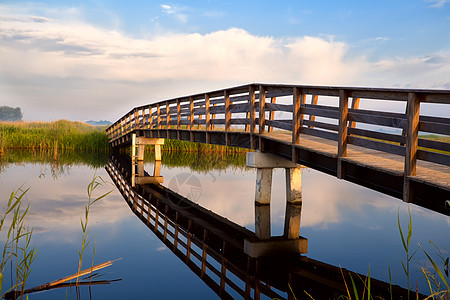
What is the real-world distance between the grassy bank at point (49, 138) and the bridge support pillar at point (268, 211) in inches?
713

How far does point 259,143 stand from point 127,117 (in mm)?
15932

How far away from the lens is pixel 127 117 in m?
24.5

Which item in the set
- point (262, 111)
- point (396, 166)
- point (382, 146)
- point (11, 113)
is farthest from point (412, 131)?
point (11, 113)

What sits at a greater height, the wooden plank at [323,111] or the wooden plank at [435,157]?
the wooden plank at [323,111]

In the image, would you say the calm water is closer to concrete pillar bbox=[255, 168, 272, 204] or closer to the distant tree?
concrete pillar bbox=[255, 168, 272, 204]

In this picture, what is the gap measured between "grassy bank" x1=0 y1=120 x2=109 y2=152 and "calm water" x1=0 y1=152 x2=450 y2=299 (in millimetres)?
9582

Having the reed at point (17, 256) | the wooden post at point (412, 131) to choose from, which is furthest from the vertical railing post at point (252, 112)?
the reed at point (17, 256)

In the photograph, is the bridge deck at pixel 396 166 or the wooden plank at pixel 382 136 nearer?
the bridge deck at pixel 396 166

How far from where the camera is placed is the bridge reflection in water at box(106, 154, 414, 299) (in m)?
5.46

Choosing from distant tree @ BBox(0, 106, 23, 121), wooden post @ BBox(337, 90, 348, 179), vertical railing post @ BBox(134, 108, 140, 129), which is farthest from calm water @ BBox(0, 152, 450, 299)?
distant tree @ BBox(0, 106, 23, 121)

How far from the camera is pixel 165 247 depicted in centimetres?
741

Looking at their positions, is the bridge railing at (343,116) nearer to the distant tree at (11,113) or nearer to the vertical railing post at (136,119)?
the vertical railing post at (136,119)

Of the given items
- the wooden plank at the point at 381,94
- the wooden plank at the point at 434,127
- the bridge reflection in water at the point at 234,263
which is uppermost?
the wooden plank at the point at 381,94

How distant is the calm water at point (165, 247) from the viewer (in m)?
5.85
